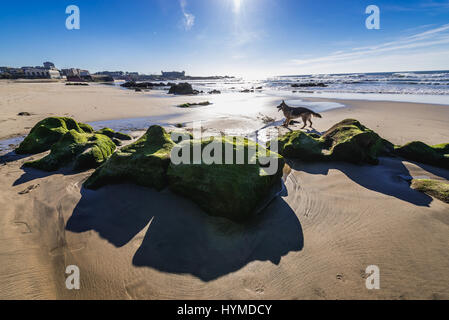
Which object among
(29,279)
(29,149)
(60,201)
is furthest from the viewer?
(29,149)

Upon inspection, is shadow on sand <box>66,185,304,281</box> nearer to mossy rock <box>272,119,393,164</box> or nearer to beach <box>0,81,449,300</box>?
beach <box>0,81,449,300</box>

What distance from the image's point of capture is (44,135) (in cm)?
614

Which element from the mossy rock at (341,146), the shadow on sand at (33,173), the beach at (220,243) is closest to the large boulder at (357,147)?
the mossy rock at (341,146)

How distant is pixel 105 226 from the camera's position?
303cm

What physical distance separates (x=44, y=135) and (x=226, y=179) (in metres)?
6.68

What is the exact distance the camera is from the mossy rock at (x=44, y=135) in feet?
18.8

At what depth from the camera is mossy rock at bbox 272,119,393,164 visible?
5000 mm

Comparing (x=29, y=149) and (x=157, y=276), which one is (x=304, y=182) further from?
(x=29, y=149)

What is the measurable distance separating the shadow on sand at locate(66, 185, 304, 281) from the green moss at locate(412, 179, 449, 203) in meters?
2.64

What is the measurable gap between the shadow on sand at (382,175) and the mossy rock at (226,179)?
5.55ft

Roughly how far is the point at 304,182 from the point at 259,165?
4.95 ft

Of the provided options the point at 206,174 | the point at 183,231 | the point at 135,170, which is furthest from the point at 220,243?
the point at 135,170

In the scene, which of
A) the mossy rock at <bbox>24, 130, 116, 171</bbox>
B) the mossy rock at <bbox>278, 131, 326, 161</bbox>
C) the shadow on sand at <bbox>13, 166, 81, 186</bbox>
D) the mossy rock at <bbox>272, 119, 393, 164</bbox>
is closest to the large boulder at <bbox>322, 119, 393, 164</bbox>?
the mossy rock at <bbox>272, 119, 393, 164</bbox>
